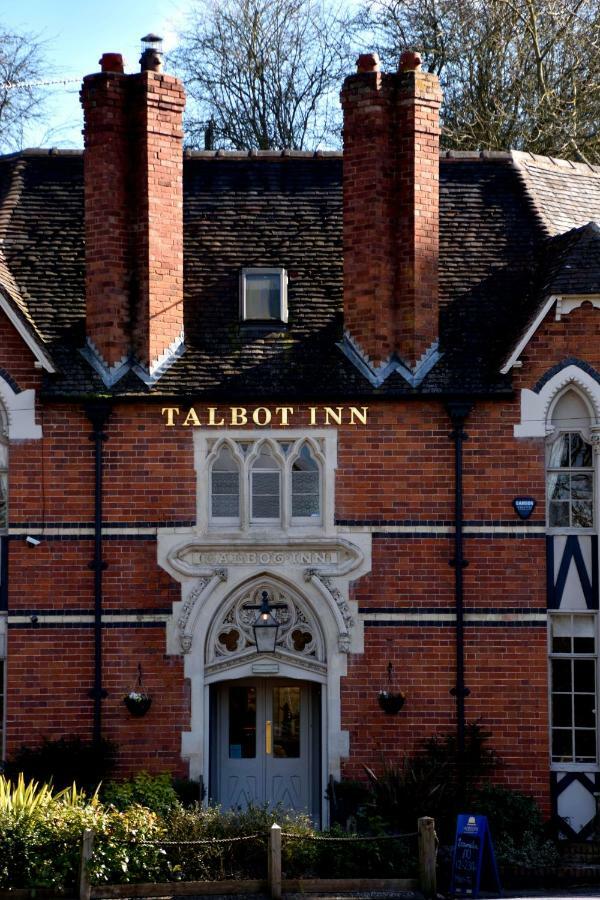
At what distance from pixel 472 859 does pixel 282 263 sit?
8378 mm

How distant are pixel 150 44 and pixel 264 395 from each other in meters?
5.09

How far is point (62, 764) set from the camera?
1844cm

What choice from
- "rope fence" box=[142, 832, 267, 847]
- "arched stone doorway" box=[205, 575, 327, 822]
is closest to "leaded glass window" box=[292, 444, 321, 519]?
"arched stone doorway" box=[205, 575, 327, 822]

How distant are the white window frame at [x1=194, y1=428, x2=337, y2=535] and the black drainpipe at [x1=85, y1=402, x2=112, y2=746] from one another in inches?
47.7

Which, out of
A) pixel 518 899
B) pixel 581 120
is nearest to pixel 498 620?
pixel 518 899

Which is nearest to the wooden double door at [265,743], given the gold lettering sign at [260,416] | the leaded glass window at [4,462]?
the gold lettering sign at [260,416]

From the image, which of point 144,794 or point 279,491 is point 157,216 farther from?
point 144,794

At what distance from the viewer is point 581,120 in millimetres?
32688

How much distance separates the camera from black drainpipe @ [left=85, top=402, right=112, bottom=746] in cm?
1884

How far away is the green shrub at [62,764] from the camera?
1839cm

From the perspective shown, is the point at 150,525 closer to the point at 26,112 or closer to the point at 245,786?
the point at 245,786

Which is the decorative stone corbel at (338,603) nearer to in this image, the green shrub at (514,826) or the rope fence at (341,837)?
the green shrub at (514,826)

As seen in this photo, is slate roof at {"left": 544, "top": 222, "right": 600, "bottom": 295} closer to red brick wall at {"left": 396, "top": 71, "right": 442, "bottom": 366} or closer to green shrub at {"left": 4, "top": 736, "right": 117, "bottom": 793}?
red brick wall at {"left": 396, "top": 71, "right": 442, "bottom": 366}

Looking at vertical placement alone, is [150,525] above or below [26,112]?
below
